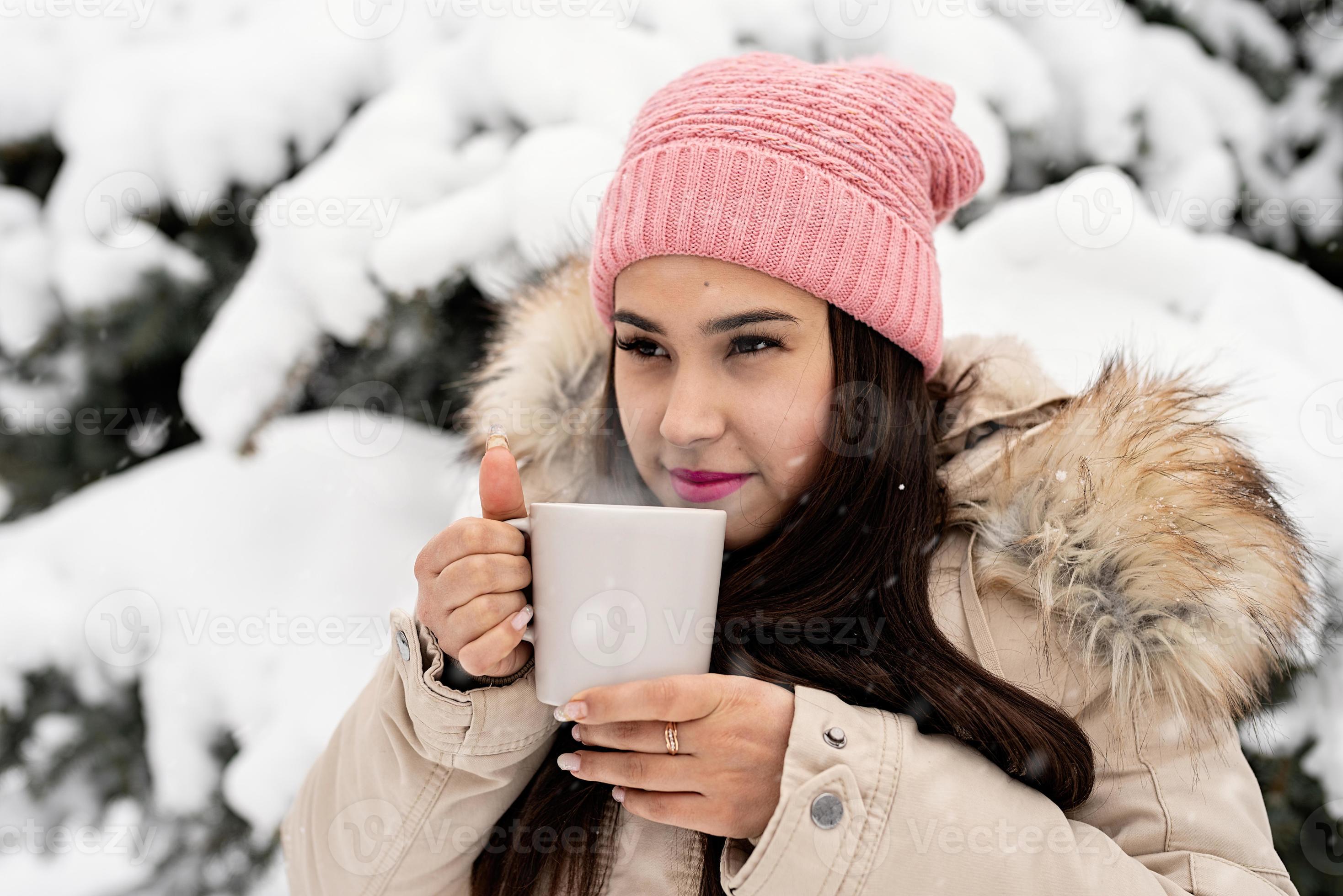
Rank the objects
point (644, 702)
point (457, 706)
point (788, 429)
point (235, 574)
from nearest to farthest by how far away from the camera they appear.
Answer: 1. point (644, 702)
2. point (457, 706)
3. point (788, 429)
4. point (235, 574)

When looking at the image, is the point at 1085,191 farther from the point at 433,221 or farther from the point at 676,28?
the point at 433,221

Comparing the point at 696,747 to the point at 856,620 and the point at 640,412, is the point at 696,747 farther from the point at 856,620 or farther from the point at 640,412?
the point at 640,412

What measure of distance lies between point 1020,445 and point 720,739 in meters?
0.61

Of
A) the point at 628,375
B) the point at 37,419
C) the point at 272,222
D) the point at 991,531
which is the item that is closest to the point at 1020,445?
the point at 991,531

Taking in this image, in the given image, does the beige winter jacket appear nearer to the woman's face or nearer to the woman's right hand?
the woman's right hand

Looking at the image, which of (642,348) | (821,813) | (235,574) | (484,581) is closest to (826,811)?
(821,813)

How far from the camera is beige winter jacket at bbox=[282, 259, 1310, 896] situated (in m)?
0.82

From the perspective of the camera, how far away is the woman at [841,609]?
0.83m

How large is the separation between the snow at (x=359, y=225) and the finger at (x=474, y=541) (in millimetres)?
996

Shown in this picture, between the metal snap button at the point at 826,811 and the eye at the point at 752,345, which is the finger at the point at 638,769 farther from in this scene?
the eye at the point at 752,345

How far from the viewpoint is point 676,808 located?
0.83 metres

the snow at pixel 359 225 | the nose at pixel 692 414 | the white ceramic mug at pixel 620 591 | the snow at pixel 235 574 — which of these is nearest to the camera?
the white ceramic mug at pixel 620 591

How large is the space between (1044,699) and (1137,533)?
9.0 inches

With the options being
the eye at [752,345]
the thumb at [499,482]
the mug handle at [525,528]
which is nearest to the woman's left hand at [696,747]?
the mug handle at [525,528]
